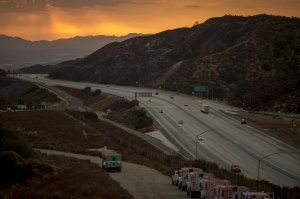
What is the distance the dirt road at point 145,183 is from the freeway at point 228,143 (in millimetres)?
18997

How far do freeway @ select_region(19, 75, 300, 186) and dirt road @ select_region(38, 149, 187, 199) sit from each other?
62.3 ft

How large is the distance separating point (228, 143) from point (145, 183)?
170ft

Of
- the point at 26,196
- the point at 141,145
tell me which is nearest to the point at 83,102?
the point at 141,145

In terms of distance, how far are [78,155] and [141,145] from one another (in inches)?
918

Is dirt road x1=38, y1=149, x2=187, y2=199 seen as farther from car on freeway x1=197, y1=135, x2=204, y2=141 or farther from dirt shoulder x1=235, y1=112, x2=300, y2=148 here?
dirt shoulder x1=235, y1=112, x2=300, y2=148

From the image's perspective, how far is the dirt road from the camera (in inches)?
1626

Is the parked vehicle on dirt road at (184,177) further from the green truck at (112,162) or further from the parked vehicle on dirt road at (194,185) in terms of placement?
the green truck at (112,162)

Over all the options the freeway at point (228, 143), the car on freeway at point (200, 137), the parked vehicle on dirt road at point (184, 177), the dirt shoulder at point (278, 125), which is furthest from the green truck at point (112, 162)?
the dirt shoulder at point (278, 125)

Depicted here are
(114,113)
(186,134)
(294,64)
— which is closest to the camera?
(186,134)

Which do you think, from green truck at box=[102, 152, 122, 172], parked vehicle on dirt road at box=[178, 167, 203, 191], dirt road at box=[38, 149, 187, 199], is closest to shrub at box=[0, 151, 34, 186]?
dirt road at box=[38, 149, 187, 199]

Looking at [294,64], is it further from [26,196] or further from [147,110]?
[26,196]

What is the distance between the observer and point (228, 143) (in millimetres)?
98250

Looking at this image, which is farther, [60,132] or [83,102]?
[83,102]

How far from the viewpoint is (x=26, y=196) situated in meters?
32.8
